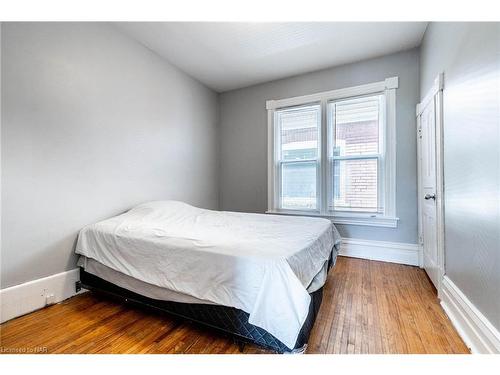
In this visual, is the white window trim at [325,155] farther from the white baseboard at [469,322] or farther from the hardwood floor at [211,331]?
the white baseboard at [469,322]

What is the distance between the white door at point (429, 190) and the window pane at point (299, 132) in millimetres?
1287

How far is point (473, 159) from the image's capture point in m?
1.41

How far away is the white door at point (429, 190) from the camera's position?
213 centimetres

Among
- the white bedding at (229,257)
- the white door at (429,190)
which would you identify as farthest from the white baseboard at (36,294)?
the white door at (429,190)

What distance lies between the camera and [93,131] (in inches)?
87.1

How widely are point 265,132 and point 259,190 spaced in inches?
38.3

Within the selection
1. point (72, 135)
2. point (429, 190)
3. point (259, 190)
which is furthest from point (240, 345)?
point (259, 190)

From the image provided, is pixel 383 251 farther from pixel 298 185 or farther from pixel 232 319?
pixel 232 319

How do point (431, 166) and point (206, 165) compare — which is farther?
point (206, 165)

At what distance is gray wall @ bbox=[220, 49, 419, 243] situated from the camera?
2832mm
